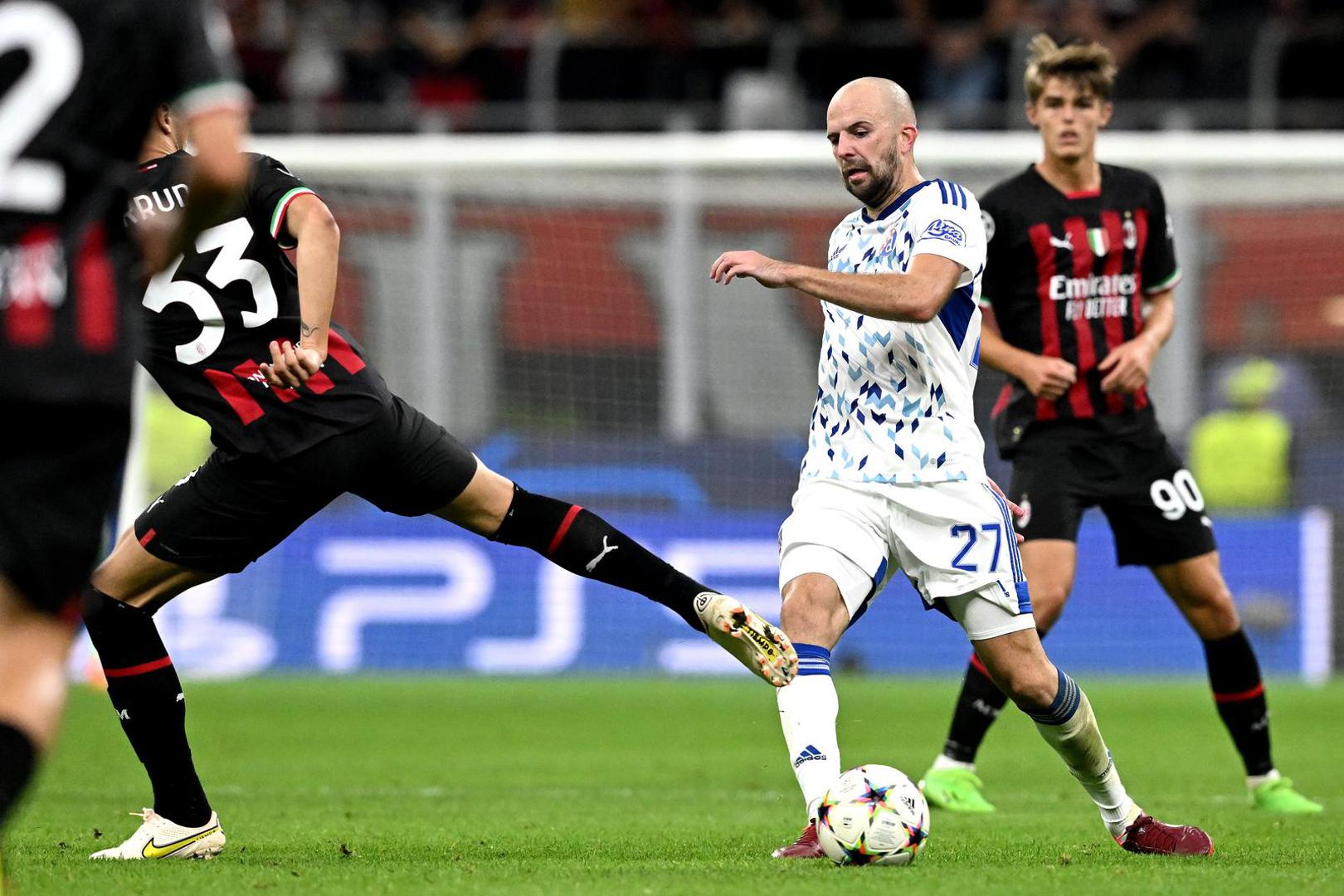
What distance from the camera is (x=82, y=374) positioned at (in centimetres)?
377

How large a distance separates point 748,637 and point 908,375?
0.91 meters

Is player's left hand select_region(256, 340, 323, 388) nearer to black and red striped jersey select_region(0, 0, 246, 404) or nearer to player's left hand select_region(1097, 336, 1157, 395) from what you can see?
black and red striped jersey select_region(0, 0, 246, 404)

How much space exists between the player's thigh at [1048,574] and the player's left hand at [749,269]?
2401 millimetres

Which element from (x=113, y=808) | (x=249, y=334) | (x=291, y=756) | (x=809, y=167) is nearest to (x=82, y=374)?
(x=249, y=334)

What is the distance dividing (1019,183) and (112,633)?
3942 millimetres

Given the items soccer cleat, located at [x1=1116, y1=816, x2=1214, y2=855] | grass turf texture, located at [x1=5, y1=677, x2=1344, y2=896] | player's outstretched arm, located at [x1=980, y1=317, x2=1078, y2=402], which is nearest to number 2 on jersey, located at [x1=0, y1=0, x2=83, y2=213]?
grass turf texture, located at [x1=5, y1=677, x2=1344, y2=896]

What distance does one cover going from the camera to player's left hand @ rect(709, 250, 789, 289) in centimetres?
521

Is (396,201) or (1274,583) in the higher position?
(396,201)

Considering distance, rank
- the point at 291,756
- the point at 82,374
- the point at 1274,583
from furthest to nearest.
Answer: the point at 1274,583 < the point at 291,756 < the point at 82,374

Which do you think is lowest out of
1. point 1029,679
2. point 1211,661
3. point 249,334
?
point 1211,661

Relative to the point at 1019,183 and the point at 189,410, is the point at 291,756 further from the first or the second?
the point at 1019,183

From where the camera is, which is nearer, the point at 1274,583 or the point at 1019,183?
the point at 1019,183

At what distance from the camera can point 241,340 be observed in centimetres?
598

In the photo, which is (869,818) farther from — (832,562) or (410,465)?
(410,465)
